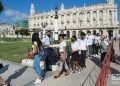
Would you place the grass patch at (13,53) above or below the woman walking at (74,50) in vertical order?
below

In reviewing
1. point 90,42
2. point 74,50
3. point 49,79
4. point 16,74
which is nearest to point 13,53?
point 90,42

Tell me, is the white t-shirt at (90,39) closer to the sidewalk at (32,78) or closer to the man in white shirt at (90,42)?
the man in white shirt at (90,42)

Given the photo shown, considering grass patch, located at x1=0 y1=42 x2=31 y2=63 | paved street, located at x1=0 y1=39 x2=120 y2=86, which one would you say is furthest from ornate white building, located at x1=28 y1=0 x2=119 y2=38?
paved street, located at x1=0 y1=39 x2=120 y2=86

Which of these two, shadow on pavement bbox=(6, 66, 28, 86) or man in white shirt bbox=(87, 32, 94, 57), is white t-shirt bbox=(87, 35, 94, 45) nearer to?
man in white shirt bbox=(87, 32, 94, 57)

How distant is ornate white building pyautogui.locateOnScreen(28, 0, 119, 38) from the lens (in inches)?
4390

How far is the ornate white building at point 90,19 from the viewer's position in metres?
112

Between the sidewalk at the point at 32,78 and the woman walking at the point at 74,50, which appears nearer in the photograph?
the sidewalk at the point at 32,78

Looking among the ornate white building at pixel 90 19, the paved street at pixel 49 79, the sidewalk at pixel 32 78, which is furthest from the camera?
the ornate white building at pixel 90 19

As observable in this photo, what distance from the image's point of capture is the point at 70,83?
10203 mm

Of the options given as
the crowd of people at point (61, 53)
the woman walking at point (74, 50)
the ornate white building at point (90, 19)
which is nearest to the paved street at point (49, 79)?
the crowd of people at point (61, 53)

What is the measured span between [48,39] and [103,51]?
2636mm

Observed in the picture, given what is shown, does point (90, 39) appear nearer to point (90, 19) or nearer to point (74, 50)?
point (74, 50)

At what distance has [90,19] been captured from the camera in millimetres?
120250

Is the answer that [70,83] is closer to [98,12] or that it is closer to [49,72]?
[49,72]
